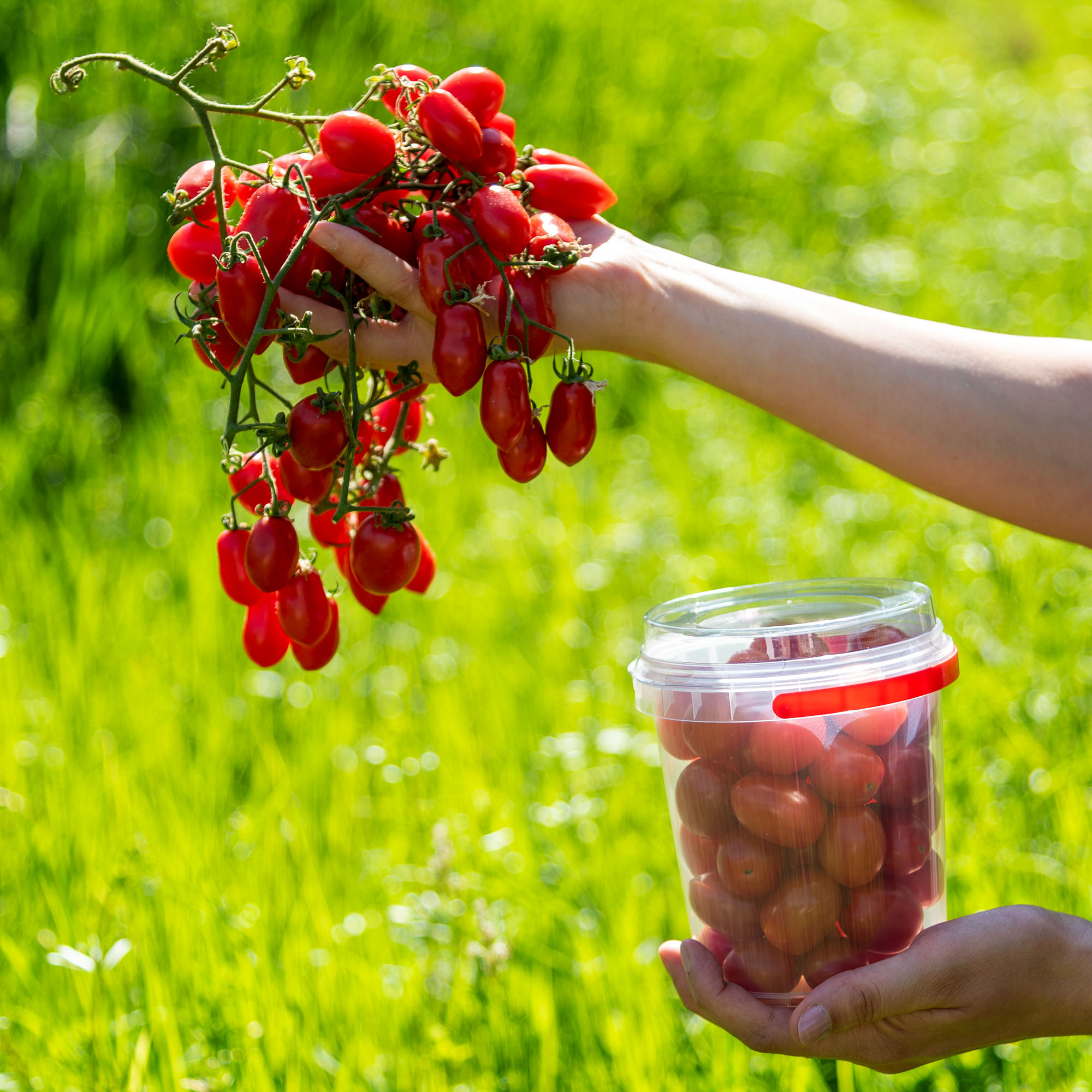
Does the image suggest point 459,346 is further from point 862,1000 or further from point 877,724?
point 862,1000

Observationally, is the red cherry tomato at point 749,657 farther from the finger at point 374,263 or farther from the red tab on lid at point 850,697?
the finger at point 374,263

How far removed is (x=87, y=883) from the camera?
82.9 inches

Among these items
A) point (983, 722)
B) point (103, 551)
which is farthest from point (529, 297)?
point (103, 551)

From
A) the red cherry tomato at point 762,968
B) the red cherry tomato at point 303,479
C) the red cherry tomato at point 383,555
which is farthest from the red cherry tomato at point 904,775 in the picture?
the red cherry tomato at point 303,479

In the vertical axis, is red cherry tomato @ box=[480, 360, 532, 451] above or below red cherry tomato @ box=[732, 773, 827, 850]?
above

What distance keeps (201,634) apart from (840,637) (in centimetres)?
187

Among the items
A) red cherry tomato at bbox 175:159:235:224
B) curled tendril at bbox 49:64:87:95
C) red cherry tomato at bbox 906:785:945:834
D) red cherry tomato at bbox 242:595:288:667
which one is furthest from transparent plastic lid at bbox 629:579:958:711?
curled tendril at bbox 49:64:87:95

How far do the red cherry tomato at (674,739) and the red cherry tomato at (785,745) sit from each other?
0.09 metres

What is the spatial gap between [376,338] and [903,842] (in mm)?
829

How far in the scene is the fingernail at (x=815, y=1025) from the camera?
1.22 m

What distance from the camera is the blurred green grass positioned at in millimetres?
1857

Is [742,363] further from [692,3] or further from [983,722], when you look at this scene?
[692,3]

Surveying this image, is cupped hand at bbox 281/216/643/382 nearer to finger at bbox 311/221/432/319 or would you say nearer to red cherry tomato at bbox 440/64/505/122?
finger at bbox 311/221/432/319

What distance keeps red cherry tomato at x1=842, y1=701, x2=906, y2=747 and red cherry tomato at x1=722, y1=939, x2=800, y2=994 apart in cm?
27
